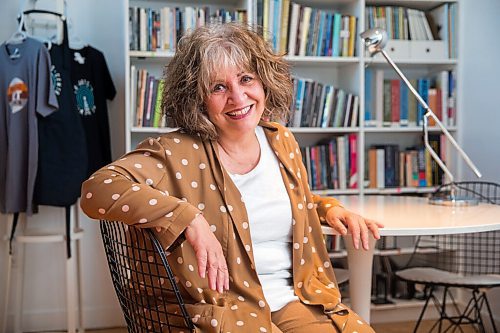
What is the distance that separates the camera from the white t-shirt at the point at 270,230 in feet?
5.90

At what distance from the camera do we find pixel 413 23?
3.90m

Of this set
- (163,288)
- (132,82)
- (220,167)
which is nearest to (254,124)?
(220,167)

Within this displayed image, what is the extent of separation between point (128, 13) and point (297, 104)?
99 centimetres

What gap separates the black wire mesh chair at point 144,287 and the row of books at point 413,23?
8.23 ft

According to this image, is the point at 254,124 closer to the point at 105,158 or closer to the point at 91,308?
the point at 105,158

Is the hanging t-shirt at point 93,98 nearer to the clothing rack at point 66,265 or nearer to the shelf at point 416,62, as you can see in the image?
the clothing rack at point 66,265

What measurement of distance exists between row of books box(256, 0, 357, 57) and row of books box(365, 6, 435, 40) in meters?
0.14

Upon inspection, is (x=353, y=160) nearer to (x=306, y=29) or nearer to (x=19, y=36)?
(x=306, y=29)

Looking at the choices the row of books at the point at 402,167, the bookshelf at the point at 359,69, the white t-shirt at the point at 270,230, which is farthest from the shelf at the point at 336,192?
the white t-shirt at the point at 270,230

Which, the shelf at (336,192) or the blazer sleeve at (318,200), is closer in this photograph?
the blazer sleeve at (318,200)

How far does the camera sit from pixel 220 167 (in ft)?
5.82

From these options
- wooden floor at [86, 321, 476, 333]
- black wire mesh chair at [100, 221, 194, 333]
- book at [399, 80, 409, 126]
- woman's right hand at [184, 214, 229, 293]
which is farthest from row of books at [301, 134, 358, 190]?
woman's right hand at [184, 214, 229, 293]

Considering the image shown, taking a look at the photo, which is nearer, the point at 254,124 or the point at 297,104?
the point at 254,124

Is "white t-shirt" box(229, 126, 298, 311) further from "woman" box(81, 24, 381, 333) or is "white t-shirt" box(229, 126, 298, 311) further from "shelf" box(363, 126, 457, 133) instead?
"shelf" box(363, 126, 457, 133)
